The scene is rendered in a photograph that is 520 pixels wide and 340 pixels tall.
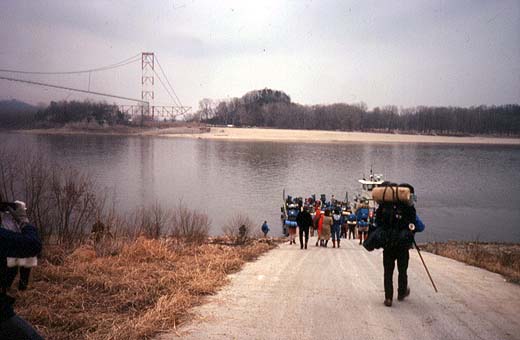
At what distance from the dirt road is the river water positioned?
41.6ft

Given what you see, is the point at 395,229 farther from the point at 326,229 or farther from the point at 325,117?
the point at 325,117

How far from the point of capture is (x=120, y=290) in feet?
18.3

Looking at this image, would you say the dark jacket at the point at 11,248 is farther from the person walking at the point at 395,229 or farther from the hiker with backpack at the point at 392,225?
the person walking at the point at 395,229

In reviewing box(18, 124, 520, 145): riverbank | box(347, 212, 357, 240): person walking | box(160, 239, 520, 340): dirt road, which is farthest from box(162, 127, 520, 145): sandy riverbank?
box(160, 239, 520, 340): dirt road

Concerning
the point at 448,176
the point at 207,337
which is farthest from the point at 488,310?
the point at 448,176

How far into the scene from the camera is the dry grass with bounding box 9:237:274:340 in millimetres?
4391

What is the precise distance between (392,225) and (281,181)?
1649 inches

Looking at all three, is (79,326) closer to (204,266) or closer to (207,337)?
(207,337)

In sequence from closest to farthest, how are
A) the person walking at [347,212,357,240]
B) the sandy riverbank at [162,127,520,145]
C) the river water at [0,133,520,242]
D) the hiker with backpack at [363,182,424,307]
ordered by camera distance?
the hiker with backpack at [363,182,424,307] < the person walking at [347,212,357,240] < the river water at [0,133,520,242] < the sandy riverbank at [162,127,520,145]

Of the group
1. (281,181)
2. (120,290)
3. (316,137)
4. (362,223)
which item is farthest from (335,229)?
(316,137)

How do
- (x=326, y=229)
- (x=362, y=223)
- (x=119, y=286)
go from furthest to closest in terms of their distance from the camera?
(x=362, y=223) < (x=326, y=229) < (x=119, y=286)

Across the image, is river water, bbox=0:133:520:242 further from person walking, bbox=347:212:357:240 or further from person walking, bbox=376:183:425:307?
person walking, bbox=376:183:425:307

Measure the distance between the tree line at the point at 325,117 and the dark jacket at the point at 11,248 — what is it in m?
114

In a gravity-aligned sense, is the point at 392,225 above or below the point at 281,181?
above
